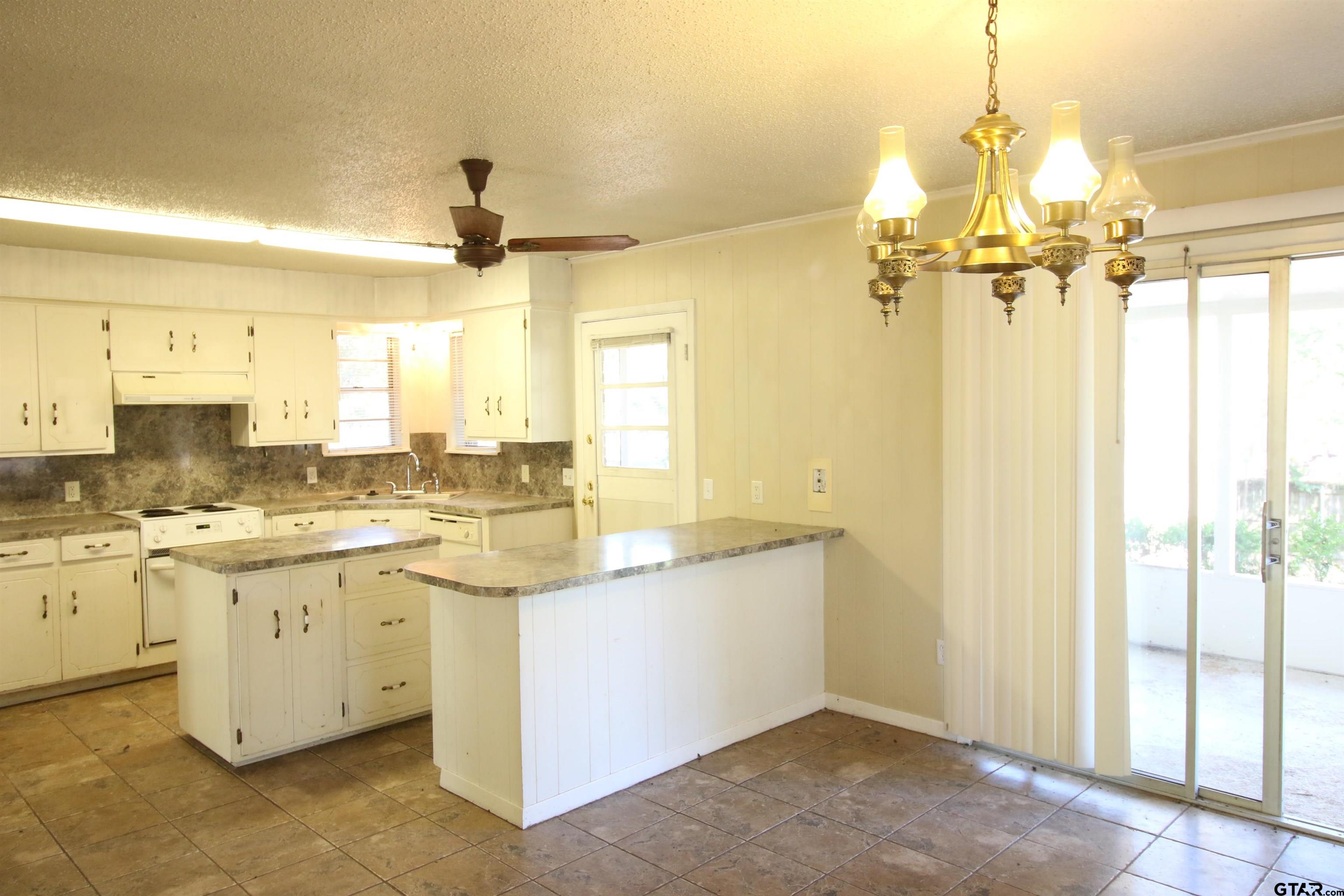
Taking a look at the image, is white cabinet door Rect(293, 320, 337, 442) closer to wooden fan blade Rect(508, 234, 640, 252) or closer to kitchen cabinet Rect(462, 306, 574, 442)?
kitchen cabinet Rect(462, 306, 574, 442)

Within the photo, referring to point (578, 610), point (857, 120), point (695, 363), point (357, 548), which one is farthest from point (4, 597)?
point (857, 120)

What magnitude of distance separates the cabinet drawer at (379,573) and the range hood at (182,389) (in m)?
2.17

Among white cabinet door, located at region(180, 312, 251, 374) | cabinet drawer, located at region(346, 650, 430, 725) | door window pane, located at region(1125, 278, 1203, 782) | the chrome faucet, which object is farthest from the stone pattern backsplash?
door window pane, located at region(1125, 278, 1203, 782)

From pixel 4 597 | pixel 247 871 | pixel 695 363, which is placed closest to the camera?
pixel 247 871

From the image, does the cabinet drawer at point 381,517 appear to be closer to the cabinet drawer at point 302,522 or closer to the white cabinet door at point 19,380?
the cabinet drawer at point 302,522

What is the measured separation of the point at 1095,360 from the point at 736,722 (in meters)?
2.12

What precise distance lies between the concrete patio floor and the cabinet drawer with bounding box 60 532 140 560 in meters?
5.07

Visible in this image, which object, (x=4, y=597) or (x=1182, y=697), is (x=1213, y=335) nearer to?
A: (x=1182, y=697)

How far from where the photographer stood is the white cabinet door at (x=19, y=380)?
483cm

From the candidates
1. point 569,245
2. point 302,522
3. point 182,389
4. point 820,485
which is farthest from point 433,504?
point 569,245

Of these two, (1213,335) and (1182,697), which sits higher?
(1213,335)

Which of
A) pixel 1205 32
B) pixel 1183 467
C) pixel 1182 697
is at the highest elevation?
pixel 1205 32

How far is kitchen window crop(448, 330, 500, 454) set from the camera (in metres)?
6.55

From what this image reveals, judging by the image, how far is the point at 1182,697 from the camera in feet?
11.2
